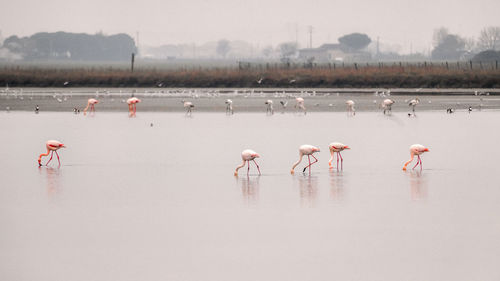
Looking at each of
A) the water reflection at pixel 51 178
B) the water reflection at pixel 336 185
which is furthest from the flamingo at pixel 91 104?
the water reflection at pixel 336 185

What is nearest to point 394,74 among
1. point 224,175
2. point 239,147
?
point 239,147

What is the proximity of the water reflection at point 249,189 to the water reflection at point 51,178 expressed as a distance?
2.94 meters

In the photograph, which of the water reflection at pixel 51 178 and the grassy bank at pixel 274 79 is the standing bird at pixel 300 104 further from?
the grassy bank at pixel 274 79

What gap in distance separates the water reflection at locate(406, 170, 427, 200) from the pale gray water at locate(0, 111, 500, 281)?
36mm

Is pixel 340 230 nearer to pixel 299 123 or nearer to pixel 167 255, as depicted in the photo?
pixel 167 255

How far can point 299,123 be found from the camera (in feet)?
98.7

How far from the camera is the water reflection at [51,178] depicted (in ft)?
47.6

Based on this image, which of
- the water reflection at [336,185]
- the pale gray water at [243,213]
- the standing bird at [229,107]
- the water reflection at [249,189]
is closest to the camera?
the pale gray water at [243,213]

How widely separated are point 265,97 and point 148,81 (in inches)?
663

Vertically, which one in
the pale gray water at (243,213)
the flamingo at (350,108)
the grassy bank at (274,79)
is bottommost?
the pale gray water at (243,213)

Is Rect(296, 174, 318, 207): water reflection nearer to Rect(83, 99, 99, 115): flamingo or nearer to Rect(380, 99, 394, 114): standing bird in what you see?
Rect(380, 99, 394, 114): standing bird

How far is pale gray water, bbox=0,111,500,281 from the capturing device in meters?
9.45

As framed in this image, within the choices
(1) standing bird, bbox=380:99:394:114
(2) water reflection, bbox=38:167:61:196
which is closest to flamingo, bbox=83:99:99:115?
(1) standing bird, bbox=380:99:394:114

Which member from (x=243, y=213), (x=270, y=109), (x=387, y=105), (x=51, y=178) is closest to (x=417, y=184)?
(x=243, y=213)
